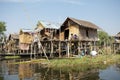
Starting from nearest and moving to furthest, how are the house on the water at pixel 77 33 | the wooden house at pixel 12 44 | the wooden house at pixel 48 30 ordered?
the house on the water at pixel 77 33 < the wooden house at pixel 48 30 < the wooden house at pixel 12 44

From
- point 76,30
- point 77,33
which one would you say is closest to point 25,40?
point 76,30

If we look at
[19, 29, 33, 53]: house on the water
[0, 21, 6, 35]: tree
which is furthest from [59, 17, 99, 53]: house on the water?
[0, 21, 6, 35]: tree

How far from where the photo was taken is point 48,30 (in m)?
41.4

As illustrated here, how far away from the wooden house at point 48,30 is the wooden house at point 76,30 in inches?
88.9

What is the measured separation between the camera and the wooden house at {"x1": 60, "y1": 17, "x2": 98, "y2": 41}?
118 feet

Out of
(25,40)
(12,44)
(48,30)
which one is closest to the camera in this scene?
(48,30)

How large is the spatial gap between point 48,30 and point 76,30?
7.11m

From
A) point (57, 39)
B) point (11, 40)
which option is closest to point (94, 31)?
point (57, 39)

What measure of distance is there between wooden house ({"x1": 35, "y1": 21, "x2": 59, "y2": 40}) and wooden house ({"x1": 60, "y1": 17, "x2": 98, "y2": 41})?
2.26 metres

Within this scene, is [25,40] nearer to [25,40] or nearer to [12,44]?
[25,40]

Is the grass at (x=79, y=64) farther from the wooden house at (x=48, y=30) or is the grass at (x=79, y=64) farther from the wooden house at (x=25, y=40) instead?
the wooden house at (x=25, y=40)

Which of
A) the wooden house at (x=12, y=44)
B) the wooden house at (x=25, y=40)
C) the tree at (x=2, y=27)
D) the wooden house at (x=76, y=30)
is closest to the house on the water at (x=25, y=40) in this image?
the wooden house at (x=25, y=40)

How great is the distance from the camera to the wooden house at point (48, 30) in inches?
1593

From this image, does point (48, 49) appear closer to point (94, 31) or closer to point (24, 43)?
point (24, 43)
